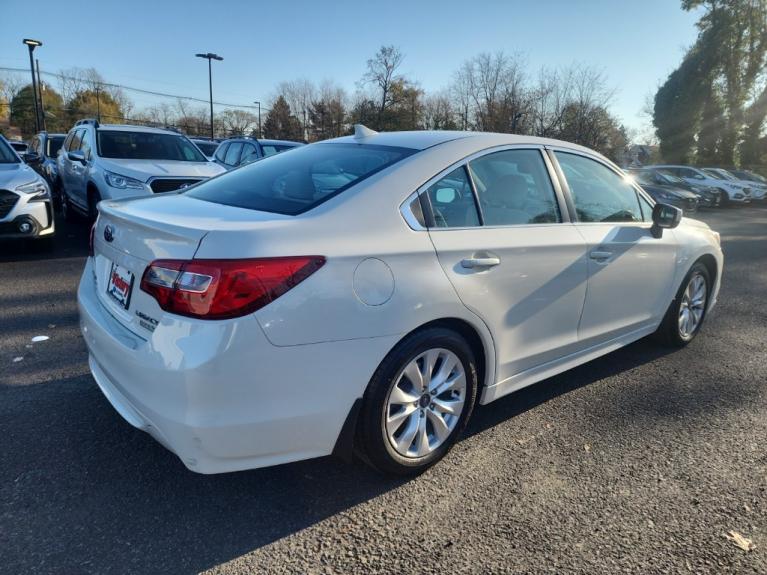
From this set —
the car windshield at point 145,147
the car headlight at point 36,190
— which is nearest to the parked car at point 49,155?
the car windshield at point 145,147

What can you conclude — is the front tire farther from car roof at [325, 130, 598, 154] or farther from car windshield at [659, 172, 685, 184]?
car windshield at [659, 172, 685, 184]

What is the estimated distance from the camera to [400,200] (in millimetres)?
2562

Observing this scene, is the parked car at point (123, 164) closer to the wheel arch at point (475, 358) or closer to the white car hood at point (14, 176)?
the white car hood at point (14, 176)

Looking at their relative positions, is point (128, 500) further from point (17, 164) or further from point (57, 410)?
point (17, 164)

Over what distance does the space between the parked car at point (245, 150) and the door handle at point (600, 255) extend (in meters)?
8.53

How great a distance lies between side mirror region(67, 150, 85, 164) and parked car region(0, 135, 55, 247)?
1121 mm

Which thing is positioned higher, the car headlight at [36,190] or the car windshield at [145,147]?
the car windshield at [145,147]

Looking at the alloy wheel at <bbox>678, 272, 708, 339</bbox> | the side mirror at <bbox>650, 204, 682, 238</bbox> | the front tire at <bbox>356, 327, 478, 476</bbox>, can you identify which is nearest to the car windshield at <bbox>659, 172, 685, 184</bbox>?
the alloy wheel at <bbox>678, 272, 708, 339</bbox>

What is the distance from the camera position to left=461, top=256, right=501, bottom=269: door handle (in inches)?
104

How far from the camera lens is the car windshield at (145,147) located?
8.16 metres

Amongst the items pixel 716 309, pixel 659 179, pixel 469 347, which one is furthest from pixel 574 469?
pixel 659 179

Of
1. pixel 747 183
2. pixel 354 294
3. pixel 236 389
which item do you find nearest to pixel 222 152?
pixel 354 294

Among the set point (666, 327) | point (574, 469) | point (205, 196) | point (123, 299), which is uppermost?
point (205, 196)

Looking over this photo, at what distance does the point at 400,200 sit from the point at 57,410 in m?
2.34
